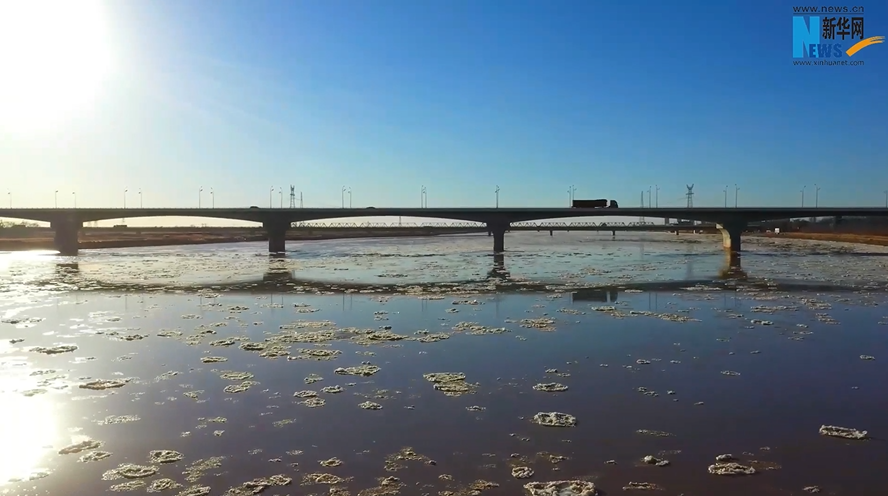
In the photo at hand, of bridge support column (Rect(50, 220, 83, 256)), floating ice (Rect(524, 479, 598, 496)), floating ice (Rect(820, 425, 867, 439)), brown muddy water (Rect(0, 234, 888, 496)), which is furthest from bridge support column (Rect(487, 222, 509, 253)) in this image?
floating ice (Rect(524, 479, 598, 496))

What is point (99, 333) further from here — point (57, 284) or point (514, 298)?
point (57, 284)

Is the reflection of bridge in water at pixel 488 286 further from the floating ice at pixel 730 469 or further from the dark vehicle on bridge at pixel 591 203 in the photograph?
the dark vehicle on bridge at pixel 591 203

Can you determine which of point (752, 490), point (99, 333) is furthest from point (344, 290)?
point (752, 490)

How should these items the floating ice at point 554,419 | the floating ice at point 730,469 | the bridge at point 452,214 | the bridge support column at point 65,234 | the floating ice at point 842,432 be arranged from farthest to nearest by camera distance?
the bridge support column at point 65,234, the bridge at point 452,214, the floating ice at point 554,419, the floating ice at point 842,432, the floating ice at point 730,469

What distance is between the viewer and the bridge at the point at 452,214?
255ft

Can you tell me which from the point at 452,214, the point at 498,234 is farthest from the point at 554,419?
the point at 498,234

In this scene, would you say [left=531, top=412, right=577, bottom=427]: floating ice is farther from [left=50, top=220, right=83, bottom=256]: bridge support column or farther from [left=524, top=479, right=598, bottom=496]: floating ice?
[left=50, top=220, right=83, bottom=256]: bridge support column

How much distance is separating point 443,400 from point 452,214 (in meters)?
69.1

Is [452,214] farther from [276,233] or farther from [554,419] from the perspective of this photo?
[554,419]

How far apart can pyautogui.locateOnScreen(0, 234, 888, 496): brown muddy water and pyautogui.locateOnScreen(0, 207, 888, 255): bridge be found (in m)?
57.7

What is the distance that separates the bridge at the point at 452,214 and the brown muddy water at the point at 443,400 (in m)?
57.7

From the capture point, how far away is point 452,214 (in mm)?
78938

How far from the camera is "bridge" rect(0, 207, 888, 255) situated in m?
77.9

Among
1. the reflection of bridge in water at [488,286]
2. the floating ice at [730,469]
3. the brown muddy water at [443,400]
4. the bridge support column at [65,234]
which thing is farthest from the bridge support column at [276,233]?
the floating ice at [730,469]
